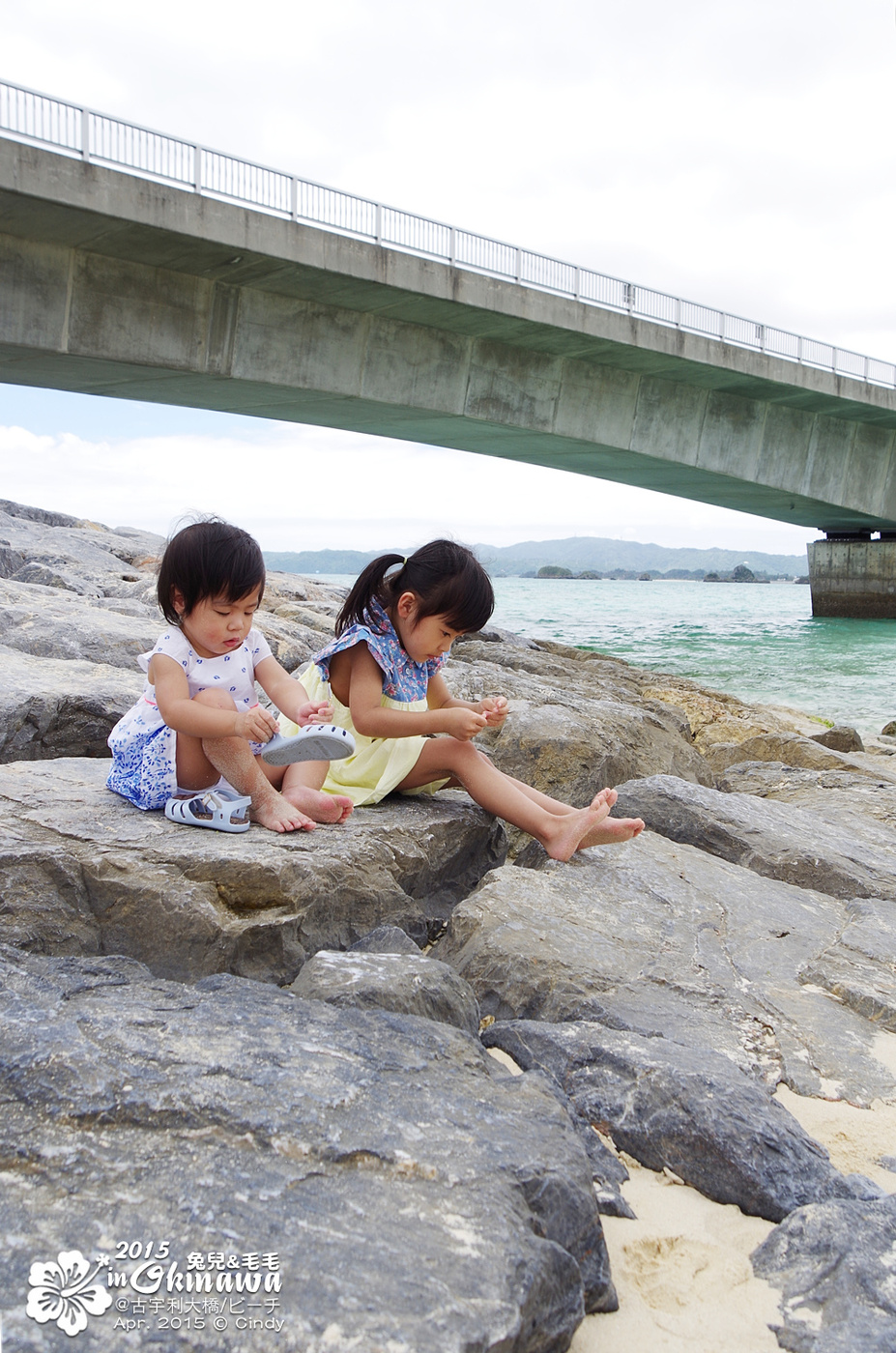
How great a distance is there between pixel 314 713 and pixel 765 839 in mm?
1949

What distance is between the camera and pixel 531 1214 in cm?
146

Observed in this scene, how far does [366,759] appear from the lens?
11.8 ft

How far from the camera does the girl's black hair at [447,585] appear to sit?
3262mm

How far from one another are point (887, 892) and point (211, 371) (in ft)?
37.6

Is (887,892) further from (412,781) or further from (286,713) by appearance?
(286,713)

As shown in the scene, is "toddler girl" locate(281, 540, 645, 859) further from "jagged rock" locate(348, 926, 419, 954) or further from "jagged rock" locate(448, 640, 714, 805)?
"jagged rock" locate(448, 640, 714, 805)

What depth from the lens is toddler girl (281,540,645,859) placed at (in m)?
3.28

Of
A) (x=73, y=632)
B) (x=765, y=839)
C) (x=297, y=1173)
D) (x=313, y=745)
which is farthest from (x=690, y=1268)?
(x=73, y=632)

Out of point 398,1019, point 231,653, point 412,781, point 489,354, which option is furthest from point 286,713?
point 489,354

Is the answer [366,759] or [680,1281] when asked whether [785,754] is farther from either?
[680,1281]

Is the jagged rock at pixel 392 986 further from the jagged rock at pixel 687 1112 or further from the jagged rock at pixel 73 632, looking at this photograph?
the jagged rock at pixel 73 632

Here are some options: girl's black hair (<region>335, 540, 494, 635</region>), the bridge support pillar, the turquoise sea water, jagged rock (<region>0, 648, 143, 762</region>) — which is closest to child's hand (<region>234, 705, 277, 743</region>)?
girl's black hair (<region>335, 540, 494, 635</region>)

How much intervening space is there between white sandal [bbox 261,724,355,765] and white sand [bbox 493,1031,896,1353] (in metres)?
1.38

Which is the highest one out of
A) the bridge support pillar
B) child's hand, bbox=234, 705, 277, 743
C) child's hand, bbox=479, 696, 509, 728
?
the bridge support pillar
